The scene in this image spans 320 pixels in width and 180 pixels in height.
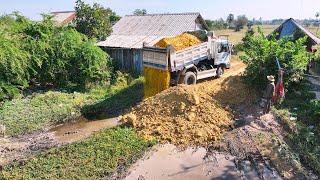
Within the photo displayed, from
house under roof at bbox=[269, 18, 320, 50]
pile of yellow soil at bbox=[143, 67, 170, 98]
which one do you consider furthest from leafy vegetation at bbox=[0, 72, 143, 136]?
house under roof at bbox=[269, 18, 320, 50]

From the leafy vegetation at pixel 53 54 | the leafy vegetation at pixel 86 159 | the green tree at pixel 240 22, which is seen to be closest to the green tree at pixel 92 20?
the leafy vegetation at pixel 53 54

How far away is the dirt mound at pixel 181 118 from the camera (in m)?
12.0

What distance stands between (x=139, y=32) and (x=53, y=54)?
847 centimetres

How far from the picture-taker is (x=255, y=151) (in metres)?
10.9

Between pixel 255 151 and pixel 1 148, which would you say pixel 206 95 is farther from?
pixel 1 148

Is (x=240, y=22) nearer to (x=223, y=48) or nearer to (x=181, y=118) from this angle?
(x=223, y=48)

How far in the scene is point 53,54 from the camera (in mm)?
18234

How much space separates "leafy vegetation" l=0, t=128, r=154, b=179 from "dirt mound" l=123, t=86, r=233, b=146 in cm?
87

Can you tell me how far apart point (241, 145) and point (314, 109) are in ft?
11.2

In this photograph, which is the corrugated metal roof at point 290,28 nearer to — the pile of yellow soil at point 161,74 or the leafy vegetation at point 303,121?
the leafy vegetation at point 303,121

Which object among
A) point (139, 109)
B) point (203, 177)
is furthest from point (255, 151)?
point (139, 109)

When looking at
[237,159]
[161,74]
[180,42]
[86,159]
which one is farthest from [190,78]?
[86,159]

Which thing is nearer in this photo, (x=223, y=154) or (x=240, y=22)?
(x=223, y=154)

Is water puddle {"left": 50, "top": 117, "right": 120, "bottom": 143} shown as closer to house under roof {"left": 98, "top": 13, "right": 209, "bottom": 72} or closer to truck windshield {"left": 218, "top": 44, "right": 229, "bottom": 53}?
truck windshield {"left": 218, "top": 44, "right": 229, "bottom": 53}
